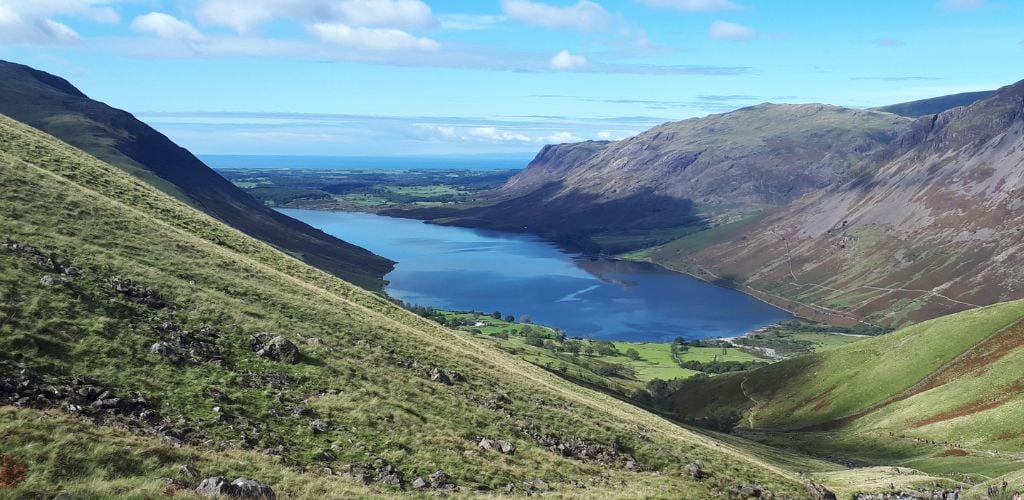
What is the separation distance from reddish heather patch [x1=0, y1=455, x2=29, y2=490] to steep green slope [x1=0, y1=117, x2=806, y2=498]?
0.74ft

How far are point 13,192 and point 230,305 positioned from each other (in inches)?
629

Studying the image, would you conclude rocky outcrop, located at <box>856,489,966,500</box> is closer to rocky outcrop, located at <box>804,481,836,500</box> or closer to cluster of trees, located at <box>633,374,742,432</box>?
rocky outcrop, located at <box>804,481,836,500</box>

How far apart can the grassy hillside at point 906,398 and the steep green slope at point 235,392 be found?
43.1 metres

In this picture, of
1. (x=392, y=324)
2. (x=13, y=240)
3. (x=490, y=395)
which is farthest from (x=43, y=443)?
(x=392, y=324)

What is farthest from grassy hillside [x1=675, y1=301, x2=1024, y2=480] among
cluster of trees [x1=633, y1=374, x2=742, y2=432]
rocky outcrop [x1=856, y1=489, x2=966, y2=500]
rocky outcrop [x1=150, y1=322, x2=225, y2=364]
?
rocky outcrop [x1=150, y1=322, x2=225, y2=364]

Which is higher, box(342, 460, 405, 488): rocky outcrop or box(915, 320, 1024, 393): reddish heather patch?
box(342, 460, 405, 488): rocky outcrop

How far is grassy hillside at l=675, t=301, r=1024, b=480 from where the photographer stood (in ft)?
248

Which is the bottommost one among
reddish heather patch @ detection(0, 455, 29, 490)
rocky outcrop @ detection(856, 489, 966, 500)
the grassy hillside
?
the grassy hillside

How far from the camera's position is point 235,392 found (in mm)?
28469

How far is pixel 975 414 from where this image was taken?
81.8 meters

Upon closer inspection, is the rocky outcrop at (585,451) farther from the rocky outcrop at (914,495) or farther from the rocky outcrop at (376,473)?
the rocky outcrop at (914,495)

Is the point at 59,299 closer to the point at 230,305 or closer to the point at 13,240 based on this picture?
the point at 13,240

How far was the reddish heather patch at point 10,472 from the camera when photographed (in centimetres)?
1678

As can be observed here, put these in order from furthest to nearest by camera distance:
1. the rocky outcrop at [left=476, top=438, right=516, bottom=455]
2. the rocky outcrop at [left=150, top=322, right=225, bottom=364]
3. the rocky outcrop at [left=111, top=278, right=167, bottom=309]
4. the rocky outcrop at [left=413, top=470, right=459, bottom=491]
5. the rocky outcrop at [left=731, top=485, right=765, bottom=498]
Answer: the rocky outcrop at [left=731, top=485, right=765, bottom=498] < the rocky outcrop at [left=111, top=278, right=167, bottom=309] < the rocky outcrop at [left=476, top=438, right=516, bottom=455] < the rocky outcrop at [left=150, top=322, right=225, bottom=364] < the rocky outcrop at [left=413, top=470, right=459, bottom=491]
